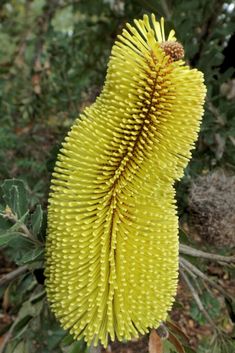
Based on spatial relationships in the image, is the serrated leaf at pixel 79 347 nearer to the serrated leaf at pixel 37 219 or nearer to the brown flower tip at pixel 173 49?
the serrated leaf at pixel 37 219

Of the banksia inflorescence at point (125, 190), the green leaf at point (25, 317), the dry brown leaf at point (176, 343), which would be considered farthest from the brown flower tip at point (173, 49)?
the green leaf at point (25, 317)

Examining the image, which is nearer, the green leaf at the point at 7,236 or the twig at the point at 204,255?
the green leaf at the point at 7,236

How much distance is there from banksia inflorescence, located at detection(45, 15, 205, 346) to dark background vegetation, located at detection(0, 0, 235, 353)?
0.18m

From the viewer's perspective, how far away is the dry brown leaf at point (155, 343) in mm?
1394

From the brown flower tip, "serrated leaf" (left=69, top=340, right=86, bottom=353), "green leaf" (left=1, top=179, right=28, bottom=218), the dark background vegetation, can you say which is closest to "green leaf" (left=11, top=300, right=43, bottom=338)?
the dark background vegetation

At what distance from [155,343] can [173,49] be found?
71cm

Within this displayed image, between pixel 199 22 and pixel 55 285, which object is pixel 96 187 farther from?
pixel 199 22

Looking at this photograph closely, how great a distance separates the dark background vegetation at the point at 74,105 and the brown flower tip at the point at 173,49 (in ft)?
1.63

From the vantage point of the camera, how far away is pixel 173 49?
3.67 feet

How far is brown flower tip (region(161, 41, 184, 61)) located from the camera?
3.67 feet

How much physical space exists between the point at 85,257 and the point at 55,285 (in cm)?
12

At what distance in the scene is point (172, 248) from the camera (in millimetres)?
1270

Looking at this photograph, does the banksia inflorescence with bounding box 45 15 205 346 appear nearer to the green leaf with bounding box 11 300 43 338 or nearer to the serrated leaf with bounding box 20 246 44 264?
the serrated leaf with bounding box 20 246 44 264

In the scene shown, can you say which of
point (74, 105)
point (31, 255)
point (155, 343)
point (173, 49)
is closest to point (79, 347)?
point (155, 343)
